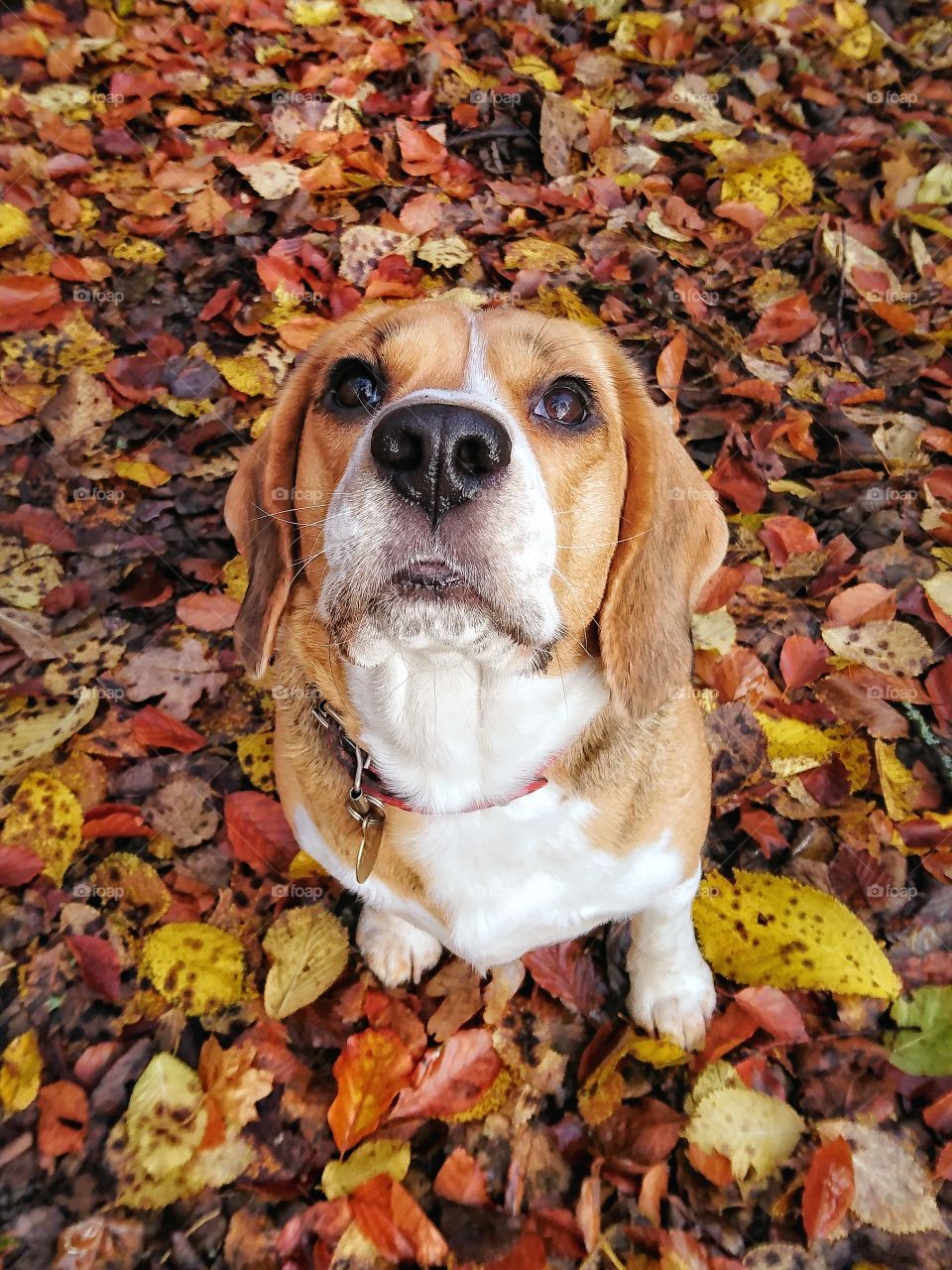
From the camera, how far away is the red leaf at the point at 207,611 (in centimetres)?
365

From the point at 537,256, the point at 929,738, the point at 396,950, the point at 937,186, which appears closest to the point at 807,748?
the point at 929,738

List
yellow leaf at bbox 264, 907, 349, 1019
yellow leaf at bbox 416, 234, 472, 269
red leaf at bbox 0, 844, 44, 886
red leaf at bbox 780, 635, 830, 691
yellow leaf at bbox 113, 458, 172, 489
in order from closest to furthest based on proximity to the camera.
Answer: yellow leaf at bbox 264, 907, 349, 1019 → red leaf at bbox 0, 844, 44, 886 → red leaf at bbox 780, 635, 830, 691 → yellow leaf at bbox 113, 458, 172, 489 → yellow leaf at bbox 416, 234, 472, 269

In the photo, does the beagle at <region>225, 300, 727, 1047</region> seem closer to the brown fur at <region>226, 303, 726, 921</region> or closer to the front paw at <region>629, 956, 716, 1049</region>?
the brown fur at <region>226, 303, 726, 921</region>

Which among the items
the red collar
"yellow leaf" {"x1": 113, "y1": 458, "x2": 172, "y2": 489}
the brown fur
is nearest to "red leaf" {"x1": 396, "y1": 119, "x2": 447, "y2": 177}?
"yellow leaf" {"x1": 113, "y1": 458, "x2": 172, "y2": 489}

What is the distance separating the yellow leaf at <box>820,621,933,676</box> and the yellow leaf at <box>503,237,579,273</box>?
8.26 ft

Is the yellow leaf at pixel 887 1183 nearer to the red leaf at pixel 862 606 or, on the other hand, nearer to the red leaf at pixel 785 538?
the red leaf at pixel 862 606

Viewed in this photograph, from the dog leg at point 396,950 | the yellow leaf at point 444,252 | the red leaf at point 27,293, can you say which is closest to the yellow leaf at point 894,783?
the dog leg at point 396,950

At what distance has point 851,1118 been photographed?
2498 millimetres

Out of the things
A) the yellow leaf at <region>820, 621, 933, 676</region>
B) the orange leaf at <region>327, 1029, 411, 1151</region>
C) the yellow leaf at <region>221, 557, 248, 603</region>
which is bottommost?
the orange leaf at <region>327, 1029, 411, 1151</region>

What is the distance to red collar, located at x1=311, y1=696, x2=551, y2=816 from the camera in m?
2.20

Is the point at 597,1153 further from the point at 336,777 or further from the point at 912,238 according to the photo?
the point at 912,238

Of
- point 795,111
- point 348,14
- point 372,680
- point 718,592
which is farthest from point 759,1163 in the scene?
point 348,14

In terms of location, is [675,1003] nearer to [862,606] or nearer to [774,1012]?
[774,1012]

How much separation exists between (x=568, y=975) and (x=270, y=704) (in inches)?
61.0
